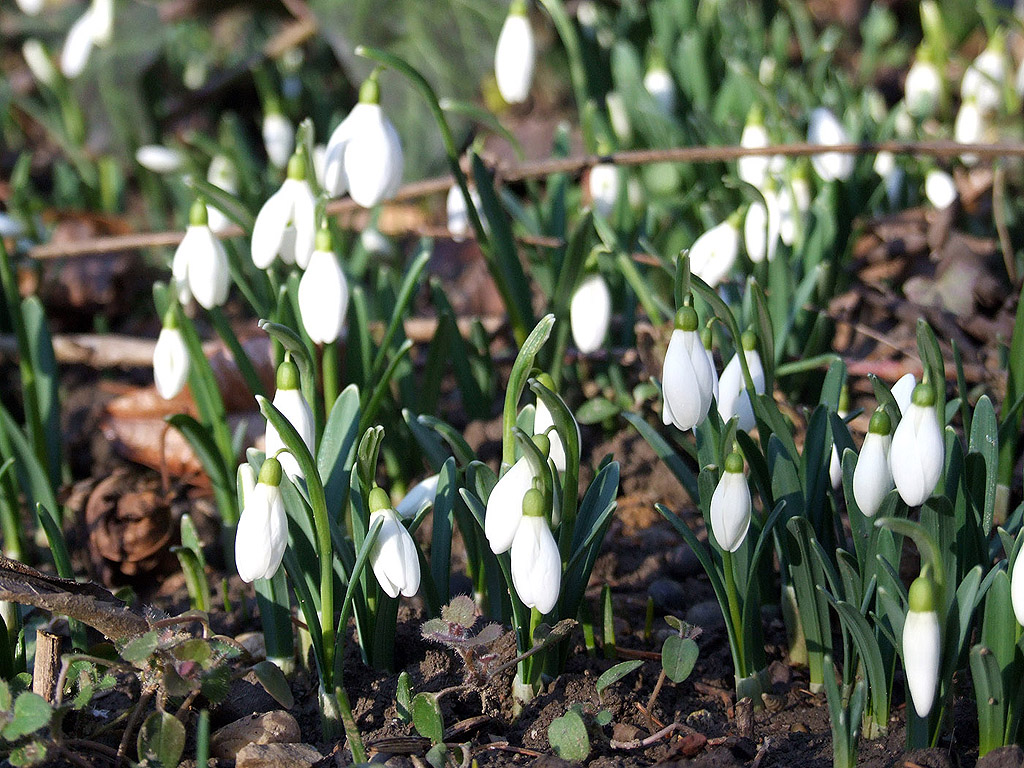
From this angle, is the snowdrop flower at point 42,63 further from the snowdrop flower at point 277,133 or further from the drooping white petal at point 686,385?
the drooping white petal at point 686,385

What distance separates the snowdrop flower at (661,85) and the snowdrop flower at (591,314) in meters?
1.09

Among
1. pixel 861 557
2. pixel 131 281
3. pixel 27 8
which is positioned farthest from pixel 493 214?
pixel 27 8

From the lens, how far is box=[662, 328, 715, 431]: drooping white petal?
130 centimetres

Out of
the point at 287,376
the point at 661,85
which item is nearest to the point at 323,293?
the point at 287,376

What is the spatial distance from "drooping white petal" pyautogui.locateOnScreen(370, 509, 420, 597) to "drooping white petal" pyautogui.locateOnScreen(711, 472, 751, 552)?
1.23ft

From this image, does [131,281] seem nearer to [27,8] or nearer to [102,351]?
[102,351]

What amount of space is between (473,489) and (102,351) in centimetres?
137

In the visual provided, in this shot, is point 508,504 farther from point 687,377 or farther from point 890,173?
point 890,173

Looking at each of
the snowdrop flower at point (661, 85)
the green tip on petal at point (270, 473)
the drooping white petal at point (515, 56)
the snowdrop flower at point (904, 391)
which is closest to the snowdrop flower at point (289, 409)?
the green tip on petal at point (270, 473)

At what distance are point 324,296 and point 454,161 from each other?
464mm

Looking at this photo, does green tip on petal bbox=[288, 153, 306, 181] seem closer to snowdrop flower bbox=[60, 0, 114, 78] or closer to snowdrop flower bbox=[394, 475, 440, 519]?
snowdrop flower bbox=[394, 475, 440, 519]

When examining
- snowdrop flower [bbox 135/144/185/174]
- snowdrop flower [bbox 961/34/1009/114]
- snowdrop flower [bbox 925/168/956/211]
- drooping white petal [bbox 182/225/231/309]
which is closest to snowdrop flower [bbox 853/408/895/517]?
drooping white petal [bbox 182/225/231/309]

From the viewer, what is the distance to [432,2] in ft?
10.9

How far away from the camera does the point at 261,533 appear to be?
1.26 meters
